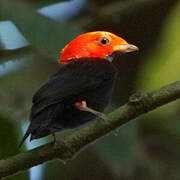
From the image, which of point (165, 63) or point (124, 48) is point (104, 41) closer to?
point (124, 48)

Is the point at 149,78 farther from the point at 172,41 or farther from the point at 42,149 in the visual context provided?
the point at 42,149

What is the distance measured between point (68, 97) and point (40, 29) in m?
0.64

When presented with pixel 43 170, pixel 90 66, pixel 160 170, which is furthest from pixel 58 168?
pixel 90 66

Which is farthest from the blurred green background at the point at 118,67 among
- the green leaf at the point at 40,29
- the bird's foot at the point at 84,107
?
the bird's foot at the point at 84,107

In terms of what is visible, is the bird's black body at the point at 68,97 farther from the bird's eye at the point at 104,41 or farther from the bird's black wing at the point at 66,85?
the bird's eye at the point at 104,41

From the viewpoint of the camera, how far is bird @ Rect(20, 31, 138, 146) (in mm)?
2531

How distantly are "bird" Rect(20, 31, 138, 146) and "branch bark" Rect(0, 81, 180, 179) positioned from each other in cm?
6

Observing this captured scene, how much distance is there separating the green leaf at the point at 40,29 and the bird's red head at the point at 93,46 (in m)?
0.12

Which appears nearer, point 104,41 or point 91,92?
point 91,92

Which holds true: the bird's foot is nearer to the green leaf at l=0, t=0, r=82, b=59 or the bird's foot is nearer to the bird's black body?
the bird's black body

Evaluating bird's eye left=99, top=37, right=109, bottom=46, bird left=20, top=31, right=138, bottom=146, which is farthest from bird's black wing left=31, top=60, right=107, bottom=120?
bird's eye left=99, top=37, right=109, bottom=46

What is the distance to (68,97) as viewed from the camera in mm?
2613

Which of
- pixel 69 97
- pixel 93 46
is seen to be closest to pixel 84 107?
pixel 69 97

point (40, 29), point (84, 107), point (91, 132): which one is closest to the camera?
point (91, 132)
